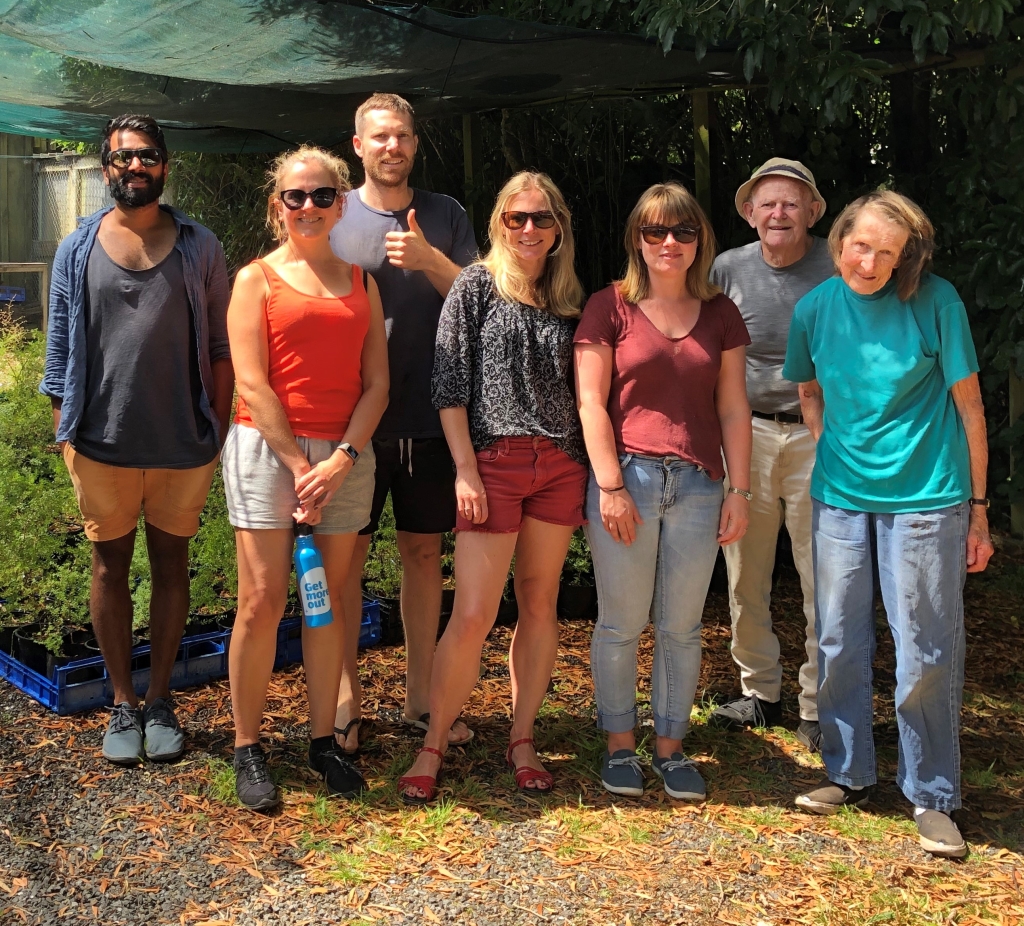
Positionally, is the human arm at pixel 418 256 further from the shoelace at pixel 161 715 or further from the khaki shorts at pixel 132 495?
the shoelace at pixel 161 715

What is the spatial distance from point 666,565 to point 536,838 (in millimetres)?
870

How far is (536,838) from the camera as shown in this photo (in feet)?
10.1

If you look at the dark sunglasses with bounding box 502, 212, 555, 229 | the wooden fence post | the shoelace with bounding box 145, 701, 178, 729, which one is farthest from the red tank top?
the wooden fence post

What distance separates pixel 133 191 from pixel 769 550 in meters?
2.41

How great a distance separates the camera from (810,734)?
370 cm

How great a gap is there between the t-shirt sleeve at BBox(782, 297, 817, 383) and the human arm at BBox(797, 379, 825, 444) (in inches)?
1.7

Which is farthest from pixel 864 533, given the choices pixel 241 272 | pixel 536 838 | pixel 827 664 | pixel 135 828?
pixel 135 828

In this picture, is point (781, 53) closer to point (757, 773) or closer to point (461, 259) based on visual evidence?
point (461, 259)

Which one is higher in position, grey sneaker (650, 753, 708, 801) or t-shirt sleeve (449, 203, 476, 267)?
t-shirt sleeve (449, 203, 476, 267)

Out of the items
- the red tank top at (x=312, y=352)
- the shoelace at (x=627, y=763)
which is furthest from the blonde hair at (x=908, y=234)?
the shoelace at (x=627, y=763)

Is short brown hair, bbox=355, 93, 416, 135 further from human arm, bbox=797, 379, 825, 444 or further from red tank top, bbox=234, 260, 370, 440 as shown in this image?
human arm, bbox=797, 379, 825, 444

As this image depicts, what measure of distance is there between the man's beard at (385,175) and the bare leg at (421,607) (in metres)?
1.12

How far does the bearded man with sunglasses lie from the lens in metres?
3.31

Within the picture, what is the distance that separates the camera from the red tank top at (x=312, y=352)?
3045mm
